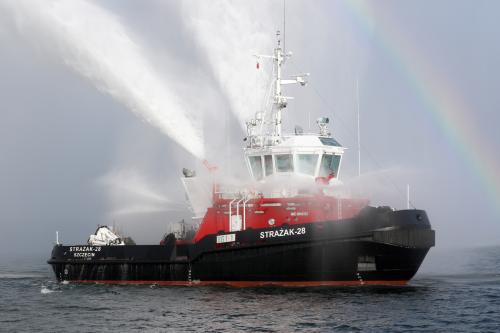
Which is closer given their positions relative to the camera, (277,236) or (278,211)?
(277,236)

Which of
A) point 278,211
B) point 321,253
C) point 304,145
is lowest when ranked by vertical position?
point 321,253

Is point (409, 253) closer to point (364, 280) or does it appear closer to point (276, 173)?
point (364, 280)

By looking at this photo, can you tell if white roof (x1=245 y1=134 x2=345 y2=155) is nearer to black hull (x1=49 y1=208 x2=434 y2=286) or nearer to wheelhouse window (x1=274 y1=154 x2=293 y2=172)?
wheelhouse window (x1=274 y1=154 x2=293 y2=172)

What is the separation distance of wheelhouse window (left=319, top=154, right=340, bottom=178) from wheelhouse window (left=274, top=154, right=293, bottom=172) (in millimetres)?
1250

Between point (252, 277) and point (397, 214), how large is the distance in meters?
5.83

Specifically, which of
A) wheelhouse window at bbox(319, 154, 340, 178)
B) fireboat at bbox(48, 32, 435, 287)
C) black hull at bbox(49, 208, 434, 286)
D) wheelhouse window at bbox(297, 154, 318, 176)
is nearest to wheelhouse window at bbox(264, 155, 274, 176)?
fireboat at bbox(48, 32, 435, 287)

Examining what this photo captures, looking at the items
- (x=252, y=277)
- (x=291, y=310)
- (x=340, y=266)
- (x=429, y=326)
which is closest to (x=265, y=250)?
(x=252, y=277)

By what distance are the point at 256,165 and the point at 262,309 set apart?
318 inches

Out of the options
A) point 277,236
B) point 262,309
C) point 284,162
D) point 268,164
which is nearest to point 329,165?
point 284,162

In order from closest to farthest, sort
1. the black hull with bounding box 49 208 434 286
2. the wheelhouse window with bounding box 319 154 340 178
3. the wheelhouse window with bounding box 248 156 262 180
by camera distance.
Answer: the black hull with bounding box 49 208 434 286, the wheelhouse window with bounding box 319 154 340 178, the wheelhouse window with bounding box 248 156 262 180

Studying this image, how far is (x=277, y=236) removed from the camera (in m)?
23.5

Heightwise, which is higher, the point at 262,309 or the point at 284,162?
the point at 284,162

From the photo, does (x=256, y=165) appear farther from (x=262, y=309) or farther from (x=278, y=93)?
(x=262, y=309)

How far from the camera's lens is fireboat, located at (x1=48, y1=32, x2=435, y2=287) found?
22844 millimetres
